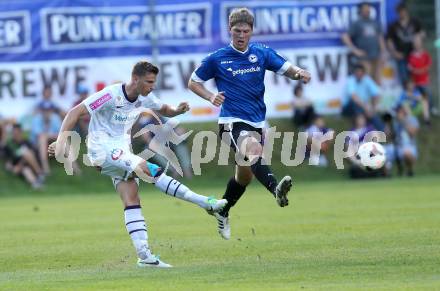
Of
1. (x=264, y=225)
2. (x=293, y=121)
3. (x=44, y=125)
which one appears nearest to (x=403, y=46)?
(x=293, y=121)

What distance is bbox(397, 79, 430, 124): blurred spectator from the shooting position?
91.1 ft

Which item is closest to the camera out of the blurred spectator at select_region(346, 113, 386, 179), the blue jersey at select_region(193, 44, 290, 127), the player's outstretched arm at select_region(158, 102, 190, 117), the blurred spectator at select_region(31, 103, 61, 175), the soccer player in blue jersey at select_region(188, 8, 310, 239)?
the player's outstretched arm at select_region(158, 102, 190, 117)

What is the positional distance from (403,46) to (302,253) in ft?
54.4

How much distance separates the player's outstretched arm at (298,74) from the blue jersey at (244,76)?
0.07 m

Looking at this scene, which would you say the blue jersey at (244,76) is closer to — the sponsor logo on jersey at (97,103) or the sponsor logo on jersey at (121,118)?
the sponsor logo on jersey at (121,118)

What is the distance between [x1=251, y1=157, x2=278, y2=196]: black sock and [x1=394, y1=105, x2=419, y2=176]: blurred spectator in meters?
14.5

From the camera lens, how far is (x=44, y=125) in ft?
83.4

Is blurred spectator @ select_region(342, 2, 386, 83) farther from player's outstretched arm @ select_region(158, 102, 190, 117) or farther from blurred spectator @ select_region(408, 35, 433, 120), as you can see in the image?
player's outstretched arm @ select_region(158, 102, 190, 117)

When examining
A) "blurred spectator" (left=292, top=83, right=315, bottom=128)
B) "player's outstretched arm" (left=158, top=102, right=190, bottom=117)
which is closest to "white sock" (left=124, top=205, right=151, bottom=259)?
"player's outstretched arm" (left=158, top=102, right=190, bottom=117)

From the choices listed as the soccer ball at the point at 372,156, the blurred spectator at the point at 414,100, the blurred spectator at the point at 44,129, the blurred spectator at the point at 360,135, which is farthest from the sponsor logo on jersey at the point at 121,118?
the blurred spectator at the point at 414,100

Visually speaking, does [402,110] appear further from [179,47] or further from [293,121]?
[179,47]

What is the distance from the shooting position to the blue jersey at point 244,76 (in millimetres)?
13406

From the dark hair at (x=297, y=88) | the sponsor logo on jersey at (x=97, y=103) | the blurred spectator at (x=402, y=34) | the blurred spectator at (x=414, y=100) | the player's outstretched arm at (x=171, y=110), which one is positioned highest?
the sponsor logo on jersey at (x=97, y=103)

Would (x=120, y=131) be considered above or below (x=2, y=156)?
above
